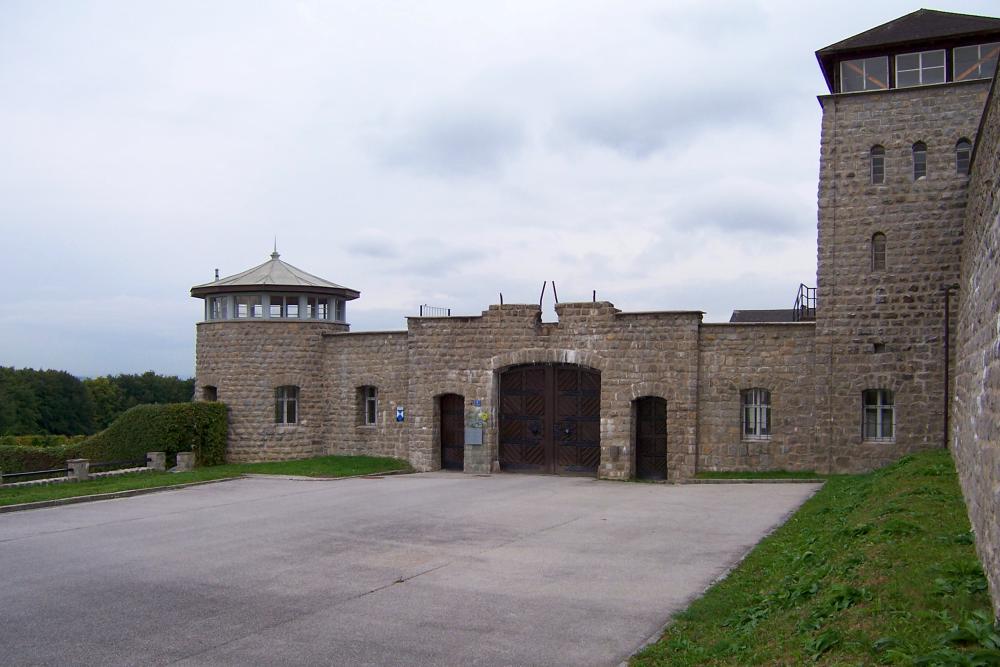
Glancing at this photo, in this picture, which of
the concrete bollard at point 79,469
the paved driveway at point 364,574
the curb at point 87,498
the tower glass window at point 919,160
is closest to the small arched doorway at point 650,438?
the paved driveway at point 364,574

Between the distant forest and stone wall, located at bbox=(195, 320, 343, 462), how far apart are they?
32.9m

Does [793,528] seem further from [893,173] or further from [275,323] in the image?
[275,323]

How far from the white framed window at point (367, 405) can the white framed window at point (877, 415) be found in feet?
43.1

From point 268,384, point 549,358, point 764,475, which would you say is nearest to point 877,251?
point 764,475

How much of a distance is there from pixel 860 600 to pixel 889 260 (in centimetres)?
1408

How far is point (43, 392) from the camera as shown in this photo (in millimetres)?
63156

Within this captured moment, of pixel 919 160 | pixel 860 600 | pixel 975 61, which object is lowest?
pixel 860 600

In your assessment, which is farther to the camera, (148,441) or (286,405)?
(286,405)

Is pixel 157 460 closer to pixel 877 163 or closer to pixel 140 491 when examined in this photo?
pixel 140 491

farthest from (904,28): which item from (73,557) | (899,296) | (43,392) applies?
(43,392)

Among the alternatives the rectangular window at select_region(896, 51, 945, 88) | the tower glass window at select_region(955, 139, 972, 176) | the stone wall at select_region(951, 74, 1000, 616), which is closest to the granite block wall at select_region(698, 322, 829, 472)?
the tower glass window at select_region(955, 139, 972, 176)

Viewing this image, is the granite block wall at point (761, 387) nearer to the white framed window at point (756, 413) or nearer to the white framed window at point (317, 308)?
the white framed window at point (756, 413)

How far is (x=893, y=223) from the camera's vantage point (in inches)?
744

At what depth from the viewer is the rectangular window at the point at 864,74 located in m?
19.4
